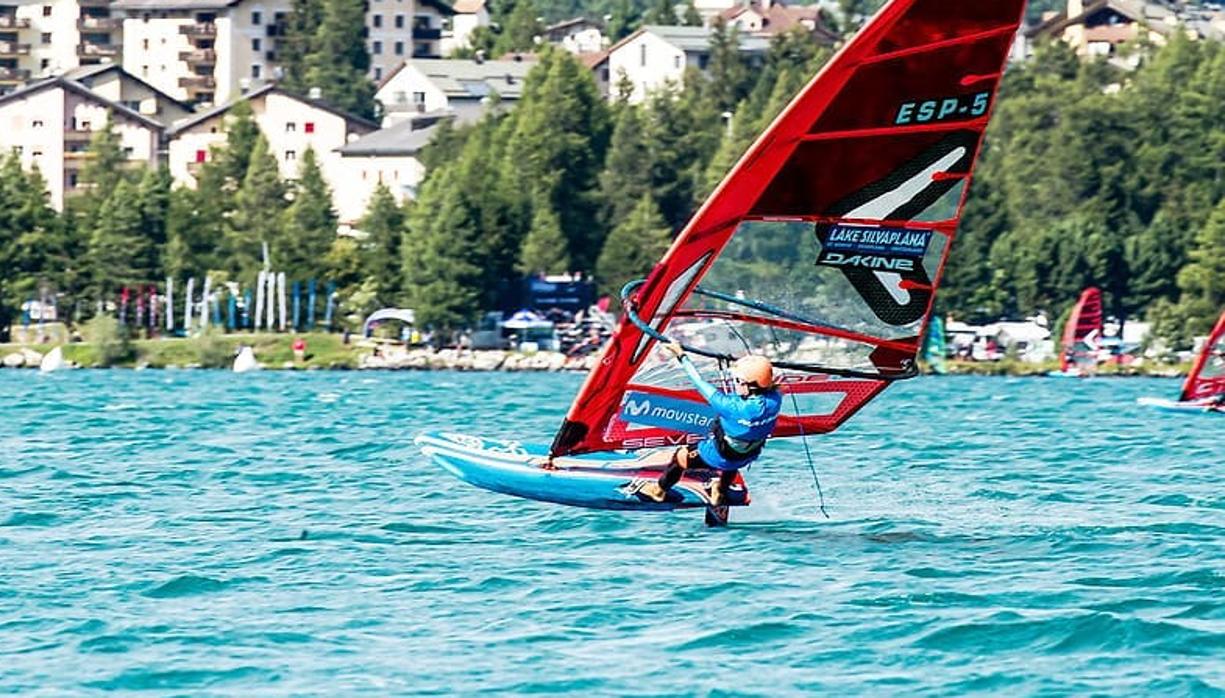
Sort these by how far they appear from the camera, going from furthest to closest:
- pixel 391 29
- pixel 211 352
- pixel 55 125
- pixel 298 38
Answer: pixel 391 29 → pixel 298 38 → pixel 55 125 → pixel 211 352

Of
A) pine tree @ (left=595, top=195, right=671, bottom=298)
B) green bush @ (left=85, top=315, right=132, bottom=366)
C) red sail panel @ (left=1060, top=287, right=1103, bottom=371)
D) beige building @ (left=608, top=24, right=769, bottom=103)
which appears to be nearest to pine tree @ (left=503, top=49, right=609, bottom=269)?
pine tree @ (left=595, top=195, right=671, bottom=298)

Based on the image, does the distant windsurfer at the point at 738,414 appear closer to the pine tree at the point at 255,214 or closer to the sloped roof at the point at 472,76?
the pine tree at the point at 255,214

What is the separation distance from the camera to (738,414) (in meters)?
15.9

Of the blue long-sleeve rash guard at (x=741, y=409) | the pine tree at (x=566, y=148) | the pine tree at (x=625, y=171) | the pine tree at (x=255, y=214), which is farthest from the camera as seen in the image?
the pine tree at (x=625, y=171)

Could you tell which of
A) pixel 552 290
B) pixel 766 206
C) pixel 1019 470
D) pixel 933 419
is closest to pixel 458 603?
pixel 766 206

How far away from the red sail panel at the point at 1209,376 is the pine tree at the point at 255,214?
4204 centimetres

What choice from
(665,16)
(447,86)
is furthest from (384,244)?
(665,16)

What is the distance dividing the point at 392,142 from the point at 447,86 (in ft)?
45.9

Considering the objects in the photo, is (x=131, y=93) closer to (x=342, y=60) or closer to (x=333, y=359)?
(x=342, y=60)

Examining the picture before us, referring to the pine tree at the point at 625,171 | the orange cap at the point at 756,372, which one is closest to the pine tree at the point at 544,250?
the pine tree at the point at 625,171

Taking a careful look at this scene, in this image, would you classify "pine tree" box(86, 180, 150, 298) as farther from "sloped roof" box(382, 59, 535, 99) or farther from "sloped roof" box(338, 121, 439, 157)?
"sloped roof" box(382, 59, 535, 99)

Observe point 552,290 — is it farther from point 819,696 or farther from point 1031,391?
point 819,696

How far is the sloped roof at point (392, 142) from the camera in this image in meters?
93.6

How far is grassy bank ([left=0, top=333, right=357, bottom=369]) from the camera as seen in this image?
67.7 m
